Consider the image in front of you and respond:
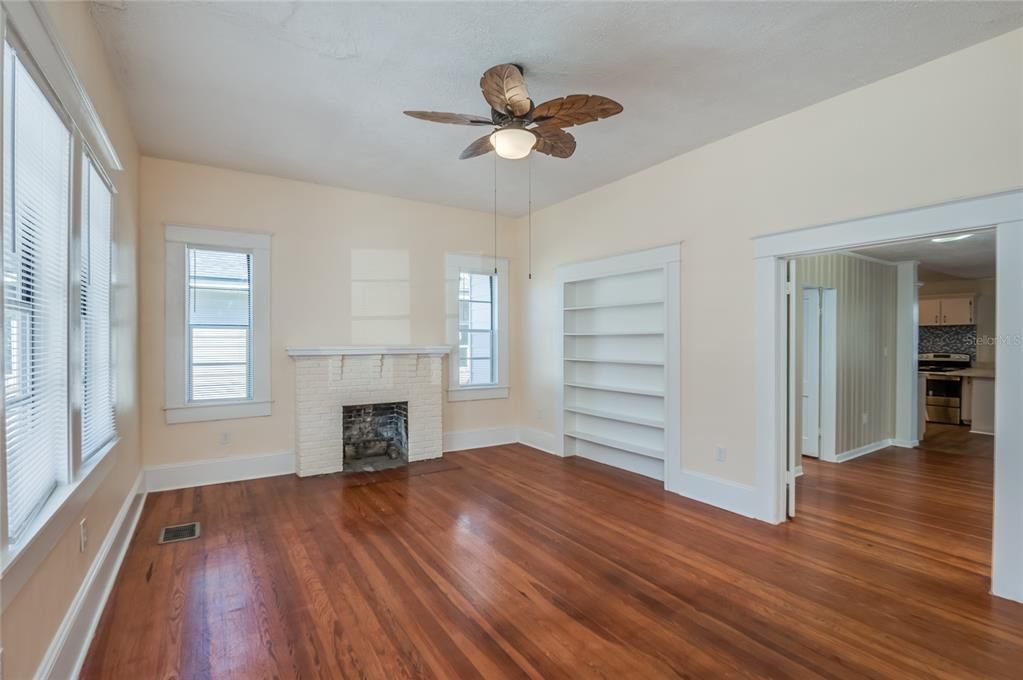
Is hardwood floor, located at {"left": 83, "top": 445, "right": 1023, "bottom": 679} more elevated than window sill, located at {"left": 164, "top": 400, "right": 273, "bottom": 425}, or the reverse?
window sill, located at {"left": 164, "top": 400, "right": 273, "bottom": 425}

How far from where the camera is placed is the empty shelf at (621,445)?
4.56 meters

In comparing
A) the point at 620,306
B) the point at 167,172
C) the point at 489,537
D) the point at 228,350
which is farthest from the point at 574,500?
the point at 167,172

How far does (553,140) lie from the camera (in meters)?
3.08

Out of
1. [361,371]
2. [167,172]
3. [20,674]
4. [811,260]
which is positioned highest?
[167,172]

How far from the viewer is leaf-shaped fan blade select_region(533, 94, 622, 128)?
253cm

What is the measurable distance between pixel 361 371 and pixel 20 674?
368 centimetres

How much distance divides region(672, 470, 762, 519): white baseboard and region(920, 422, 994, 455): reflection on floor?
406 centimetres

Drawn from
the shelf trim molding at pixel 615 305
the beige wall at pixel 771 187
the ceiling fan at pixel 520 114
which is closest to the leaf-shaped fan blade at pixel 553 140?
the ceiling fan at pixel 520 114

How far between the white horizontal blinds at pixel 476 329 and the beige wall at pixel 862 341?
3.55 metres

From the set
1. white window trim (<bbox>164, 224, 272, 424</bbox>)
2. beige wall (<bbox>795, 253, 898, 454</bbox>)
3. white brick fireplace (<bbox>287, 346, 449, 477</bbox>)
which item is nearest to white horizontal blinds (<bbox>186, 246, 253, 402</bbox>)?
white window trim (<bbox>164, 224, 272, 424</bbox>)

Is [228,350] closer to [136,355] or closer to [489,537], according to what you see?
[136,355]

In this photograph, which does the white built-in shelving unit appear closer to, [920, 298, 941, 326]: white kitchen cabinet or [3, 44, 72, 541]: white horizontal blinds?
[3, 44, 72, 541]: white horizontal blinds

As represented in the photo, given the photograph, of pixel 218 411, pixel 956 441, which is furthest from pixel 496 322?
pixel 956 441

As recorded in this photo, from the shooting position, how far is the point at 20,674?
1.50 m
